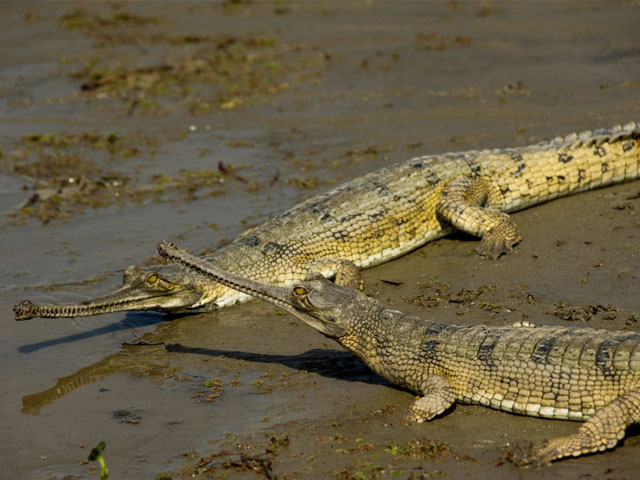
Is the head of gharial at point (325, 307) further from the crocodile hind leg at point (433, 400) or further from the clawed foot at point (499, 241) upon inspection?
the clawed foot at point (499, 241)

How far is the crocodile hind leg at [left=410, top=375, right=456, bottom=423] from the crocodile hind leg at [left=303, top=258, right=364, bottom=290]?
2.03m

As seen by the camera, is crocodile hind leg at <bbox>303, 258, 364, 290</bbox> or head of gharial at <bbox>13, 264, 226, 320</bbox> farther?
crocodile hind leg at <bbox>303, 258, 364, 290</bbox>

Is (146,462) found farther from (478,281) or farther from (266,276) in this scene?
(478,281)

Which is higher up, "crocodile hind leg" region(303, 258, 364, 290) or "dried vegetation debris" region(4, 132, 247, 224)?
"dried vegetation debris" region(4, 132, 247, 224)

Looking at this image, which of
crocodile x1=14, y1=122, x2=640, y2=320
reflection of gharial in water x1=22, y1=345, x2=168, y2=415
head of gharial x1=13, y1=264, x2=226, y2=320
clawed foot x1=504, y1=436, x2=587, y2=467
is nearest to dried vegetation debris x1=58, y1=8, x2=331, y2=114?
crocodile x1=14, y1=122, x2=640, y2=320

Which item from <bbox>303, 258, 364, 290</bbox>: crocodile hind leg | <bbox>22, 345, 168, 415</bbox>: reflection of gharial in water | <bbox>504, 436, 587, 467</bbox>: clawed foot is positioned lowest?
<bbox>22, 345, 168, 415</bbox>: reflection of gharial in water

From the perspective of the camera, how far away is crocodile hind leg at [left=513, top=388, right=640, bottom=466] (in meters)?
4.11

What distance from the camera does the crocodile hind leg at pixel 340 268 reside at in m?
6.71

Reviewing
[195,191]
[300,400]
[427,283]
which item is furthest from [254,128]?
[300,400]

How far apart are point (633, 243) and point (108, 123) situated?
7450 millimetres

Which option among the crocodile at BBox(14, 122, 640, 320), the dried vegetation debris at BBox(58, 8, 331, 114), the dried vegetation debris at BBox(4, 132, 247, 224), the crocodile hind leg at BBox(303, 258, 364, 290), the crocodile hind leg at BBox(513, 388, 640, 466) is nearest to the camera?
the crocodile hind leg at BBox(513, 388, 640, 466)

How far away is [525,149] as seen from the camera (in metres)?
7.86

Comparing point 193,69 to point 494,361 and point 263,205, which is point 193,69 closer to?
point 263,205

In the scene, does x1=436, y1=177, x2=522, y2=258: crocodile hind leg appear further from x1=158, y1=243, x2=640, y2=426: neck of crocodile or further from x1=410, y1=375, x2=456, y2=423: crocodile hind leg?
x1=410, y1=375, x2=456, y2=423: crocodile hind leg
